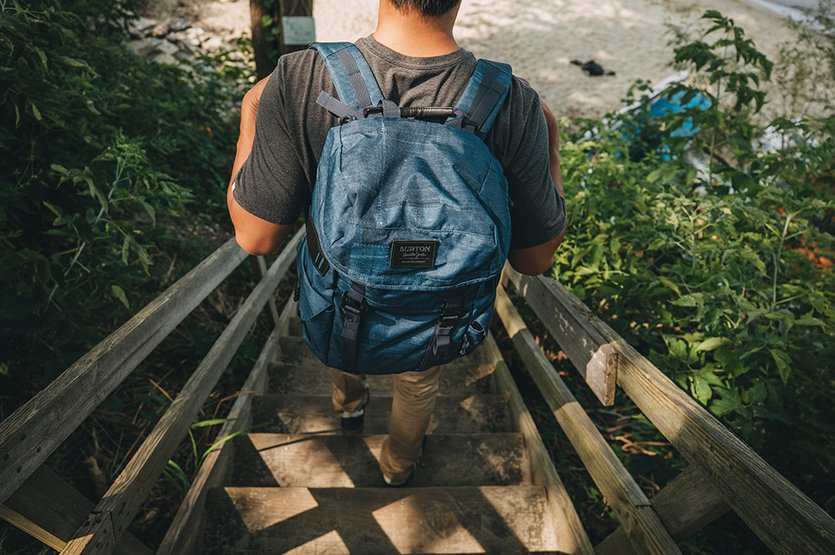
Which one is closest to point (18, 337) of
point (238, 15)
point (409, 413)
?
point (409, 413)

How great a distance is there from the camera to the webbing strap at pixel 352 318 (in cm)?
140

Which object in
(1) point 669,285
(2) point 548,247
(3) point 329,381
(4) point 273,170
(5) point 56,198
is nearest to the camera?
(4) point 273,170

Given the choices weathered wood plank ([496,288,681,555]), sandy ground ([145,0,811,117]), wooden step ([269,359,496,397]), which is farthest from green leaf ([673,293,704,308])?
sandy ground ([145,0,811,117])

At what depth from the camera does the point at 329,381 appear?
3.54m

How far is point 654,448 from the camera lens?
9.21 feet

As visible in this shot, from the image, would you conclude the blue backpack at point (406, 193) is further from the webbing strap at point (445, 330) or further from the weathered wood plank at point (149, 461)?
the weathered wood plank at point (149, 461)

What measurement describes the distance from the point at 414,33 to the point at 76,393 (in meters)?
1.33

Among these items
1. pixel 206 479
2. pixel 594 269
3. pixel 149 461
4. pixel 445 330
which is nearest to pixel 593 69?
pixel 594 269

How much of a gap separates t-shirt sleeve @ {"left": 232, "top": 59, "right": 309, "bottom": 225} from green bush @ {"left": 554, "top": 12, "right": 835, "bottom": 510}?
1455 millimetres

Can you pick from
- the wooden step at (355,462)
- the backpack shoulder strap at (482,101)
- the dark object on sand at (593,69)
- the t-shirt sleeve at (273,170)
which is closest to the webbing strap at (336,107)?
the t-shirt sleeve at (273,170)

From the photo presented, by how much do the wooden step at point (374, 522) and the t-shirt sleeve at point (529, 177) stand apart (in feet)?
4.17

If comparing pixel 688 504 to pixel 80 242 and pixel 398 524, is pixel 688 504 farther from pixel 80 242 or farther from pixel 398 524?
pixel 80 242

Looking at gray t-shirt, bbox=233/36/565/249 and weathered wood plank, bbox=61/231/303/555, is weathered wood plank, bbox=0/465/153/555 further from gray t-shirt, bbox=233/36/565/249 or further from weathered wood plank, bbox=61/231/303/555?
gray t-shirt, bbox=233/36/565/249

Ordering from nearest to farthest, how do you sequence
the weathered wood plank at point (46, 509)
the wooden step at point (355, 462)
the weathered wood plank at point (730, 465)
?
the weathered wood plank at point (730, 465)
the weathered wood plank at point (46, 509)
the wooden step at point (355, 462)
